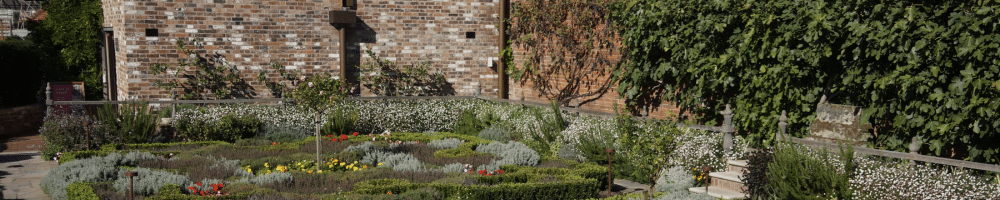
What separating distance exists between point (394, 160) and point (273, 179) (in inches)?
68.0

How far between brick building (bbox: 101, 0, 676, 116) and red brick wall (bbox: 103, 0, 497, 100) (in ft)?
0.06

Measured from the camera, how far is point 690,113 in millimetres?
9078

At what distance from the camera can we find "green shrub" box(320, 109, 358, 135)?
456 inches

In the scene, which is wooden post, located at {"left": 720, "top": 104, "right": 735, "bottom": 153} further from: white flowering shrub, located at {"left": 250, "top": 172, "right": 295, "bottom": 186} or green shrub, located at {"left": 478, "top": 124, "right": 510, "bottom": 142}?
white flowering shrub, located at {"left": 250, "top": 172, "right": 295, "bottom": 186}

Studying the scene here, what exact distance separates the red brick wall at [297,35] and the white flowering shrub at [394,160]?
4.60 m

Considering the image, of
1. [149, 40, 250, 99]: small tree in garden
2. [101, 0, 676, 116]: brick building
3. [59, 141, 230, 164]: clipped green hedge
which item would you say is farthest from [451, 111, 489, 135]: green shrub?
[59, 141, 230, 164]: clipped green hedge

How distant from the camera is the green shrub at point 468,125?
1230 cm

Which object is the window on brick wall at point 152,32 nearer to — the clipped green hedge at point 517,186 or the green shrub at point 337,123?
the green shrub at point 337,123

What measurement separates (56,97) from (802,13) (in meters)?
16.2

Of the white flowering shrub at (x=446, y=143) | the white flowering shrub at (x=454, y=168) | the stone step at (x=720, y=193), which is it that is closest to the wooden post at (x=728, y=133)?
the stone step at (x=720, y=193)

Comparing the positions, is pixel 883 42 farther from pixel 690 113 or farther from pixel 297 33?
pixel 297 33

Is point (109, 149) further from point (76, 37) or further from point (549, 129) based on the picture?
point (76, 37)

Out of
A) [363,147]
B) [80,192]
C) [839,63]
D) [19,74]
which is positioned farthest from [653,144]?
[19,74]

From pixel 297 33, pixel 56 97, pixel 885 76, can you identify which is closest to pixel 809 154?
pixel 885 76
